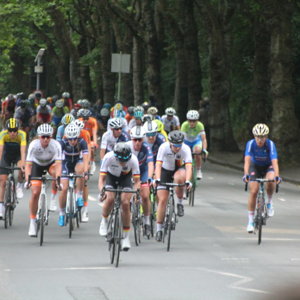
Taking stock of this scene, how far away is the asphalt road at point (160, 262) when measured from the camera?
10.3 m

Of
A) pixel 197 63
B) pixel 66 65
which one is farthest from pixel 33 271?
pixel 66 65

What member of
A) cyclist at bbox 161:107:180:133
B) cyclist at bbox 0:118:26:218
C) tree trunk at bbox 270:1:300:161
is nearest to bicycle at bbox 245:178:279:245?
cyclist at bbox 0:118:26:218

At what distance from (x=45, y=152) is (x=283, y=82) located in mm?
15687

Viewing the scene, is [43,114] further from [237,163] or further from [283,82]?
[283,82]

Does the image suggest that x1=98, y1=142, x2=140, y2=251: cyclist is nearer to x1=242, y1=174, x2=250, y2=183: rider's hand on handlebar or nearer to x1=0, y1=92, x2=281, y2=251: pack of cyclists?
x1=0, y1=92, x2=281, y2=251: pack of cyclists

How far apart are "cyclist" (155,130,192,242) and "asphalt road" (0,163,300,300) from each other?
58 cm

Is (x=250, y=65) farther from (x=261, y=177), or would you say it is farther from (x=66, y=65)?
(x=261, y=177)

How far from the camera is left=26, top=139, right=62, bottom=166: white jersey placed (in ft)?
48.6

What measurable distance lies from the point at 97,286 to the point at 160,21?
1298 inches

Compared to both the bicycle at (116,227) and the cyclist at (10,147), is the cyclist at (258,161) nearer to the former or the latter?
the bicycle at (116,227)

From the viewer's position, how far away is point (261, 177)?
15.4 meters

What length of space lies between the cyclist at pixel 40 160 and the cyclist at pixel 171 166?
4.72ft

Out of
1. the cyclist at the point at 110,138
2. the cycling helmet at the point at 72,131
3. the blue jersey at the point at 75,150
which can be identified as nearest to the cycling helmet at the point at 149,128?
the cyclist at the point at 110,138

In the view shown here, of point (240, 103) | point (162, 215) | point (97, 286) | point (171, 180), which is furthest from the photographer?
point (240, 103)
